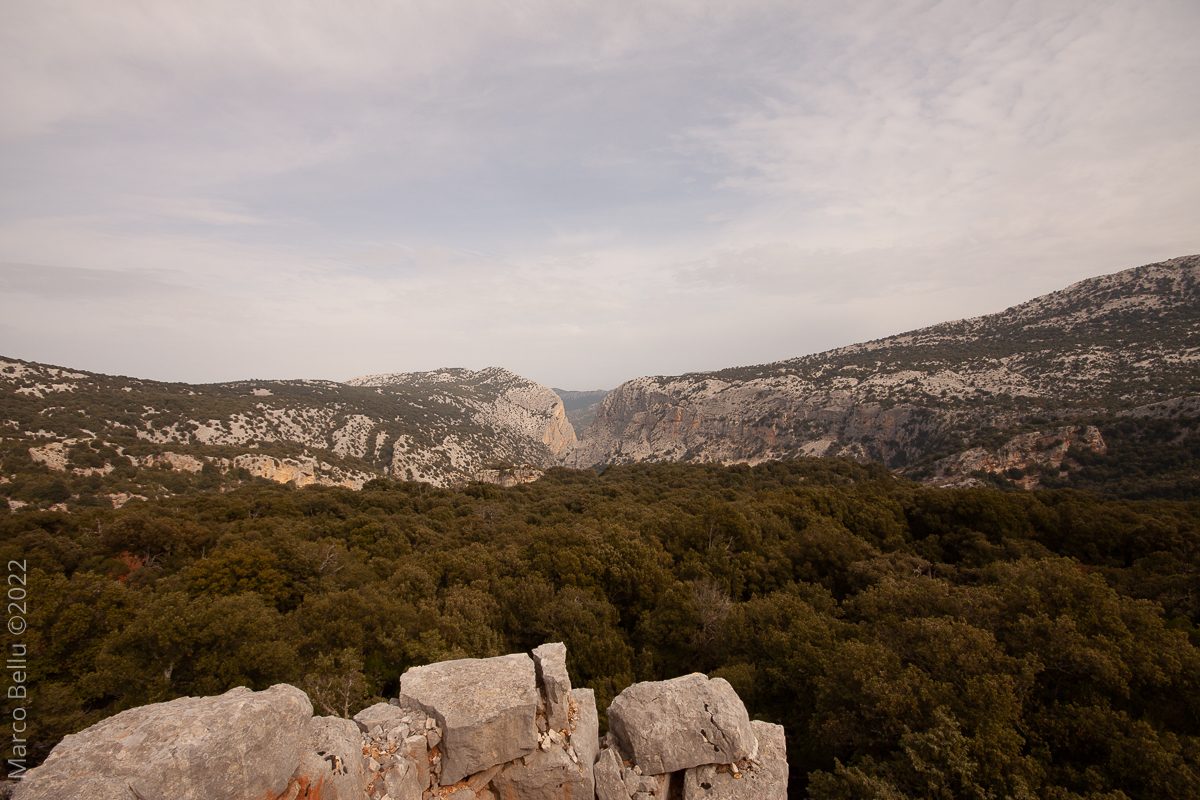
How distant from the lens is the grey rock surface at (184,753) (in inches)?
258

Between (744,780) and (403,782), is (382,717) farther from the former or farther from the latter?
(744,780)

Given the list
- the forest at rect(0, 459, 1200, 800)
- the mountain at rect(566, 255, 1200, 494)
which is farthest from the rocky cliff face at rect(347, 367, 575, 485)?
the forest at rect(0, 459, 1200, 800)

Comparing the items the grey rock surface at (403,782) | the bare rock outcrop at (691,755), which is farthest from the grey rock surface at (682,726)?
the grey rock surface at (403,782)

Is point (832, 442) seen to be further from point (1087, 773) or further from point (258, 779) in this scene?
point (258, 779)

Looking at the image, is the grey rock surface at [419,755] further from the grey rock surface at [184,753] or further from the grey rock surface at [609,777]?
the grey rock surface at [609,777]

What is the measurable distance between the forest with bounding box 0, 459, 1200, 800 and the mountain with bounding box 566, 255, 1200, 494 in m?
41.2

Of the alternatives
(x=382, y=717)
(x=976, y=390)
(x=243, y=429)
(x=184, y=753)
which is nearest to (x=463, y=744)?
(x=382, y=717)

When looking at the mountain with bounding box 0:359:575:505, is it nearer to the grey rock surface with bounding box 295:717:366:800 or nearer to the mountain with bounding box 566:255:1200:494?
the grey rock surface with bounding box 295:717:366:800

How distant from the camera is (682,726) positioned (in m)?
11.5

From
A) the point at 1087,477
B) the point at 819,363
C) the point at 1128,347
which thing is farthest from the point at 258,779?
the point at 819,363

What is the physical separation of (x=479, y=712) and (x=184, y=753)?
562cm

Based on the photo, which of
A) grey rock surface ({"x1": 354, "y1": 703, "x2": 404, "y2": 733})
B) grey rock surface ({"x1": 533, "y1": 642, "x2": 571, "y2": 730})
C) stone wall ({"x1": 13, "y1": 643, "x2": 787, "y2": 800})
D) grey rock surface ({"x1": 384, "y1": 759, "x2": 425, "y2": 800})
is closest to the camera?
stone wall ({"x1": 13, "y1": 643, "x2": 787, "y2": 800})

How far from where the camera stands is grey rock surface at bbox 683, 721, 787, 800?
11086mm

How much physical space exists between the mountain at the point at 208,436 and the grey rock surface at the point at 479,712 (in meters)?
54.2
